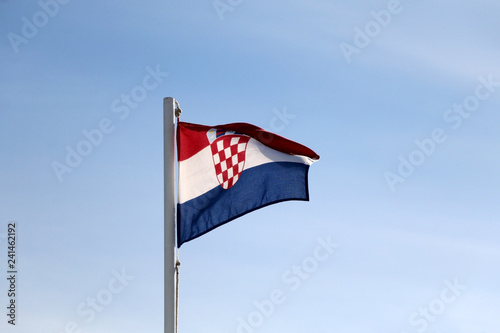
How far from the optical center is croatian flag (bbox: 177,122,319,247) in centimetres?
1020

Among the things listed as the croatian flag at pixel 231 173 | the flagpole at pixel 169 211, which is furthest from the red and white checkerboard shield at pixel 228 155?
the flagpole at pixel 169 211

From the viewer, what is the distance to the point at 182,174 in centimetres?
1031

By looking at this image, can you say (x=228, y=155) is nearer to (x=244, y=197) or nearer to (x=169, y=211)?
(x=244, y=197)

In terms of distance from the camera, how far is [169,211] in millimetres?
9680

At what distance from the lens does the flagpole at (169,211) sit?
9250mm

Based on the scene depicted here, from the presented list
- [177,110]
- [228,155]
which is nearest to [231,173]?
[228,155]

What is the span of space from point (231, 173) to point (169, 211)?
1.51 meters

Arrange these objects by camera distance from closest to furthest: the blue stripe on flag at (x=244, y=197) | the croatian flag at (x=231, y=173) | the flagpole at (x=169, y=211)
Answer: the flagpole at (x=169, y=211)
the blue stripe on flag at (x=244, y=197)
the croatian flag at (x=231, y=173)

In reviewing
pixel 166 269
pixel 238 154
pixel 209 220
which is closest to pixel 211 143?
pixel 238 154

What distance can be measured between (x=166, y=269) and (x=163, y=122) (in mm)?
2323

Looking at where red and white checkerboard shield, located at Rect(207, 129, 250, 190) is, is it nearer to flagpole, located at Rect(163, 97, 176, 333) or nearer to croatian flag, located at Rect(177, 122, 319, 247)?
croatian flag, located at Rect(177, 122, 319, 247)

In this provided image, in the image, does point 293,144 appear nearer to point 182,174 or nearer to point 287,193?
point 287,193

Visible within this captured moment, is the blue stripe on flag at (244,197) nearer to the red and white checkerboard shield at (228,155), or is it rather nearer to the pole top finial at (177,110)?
the red and white checkerboard shield at (228,155)

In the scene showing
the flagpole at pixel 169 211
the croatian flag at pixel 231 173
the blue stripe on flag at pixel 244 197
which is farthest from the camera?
the croatian flag at pixel 231 173
